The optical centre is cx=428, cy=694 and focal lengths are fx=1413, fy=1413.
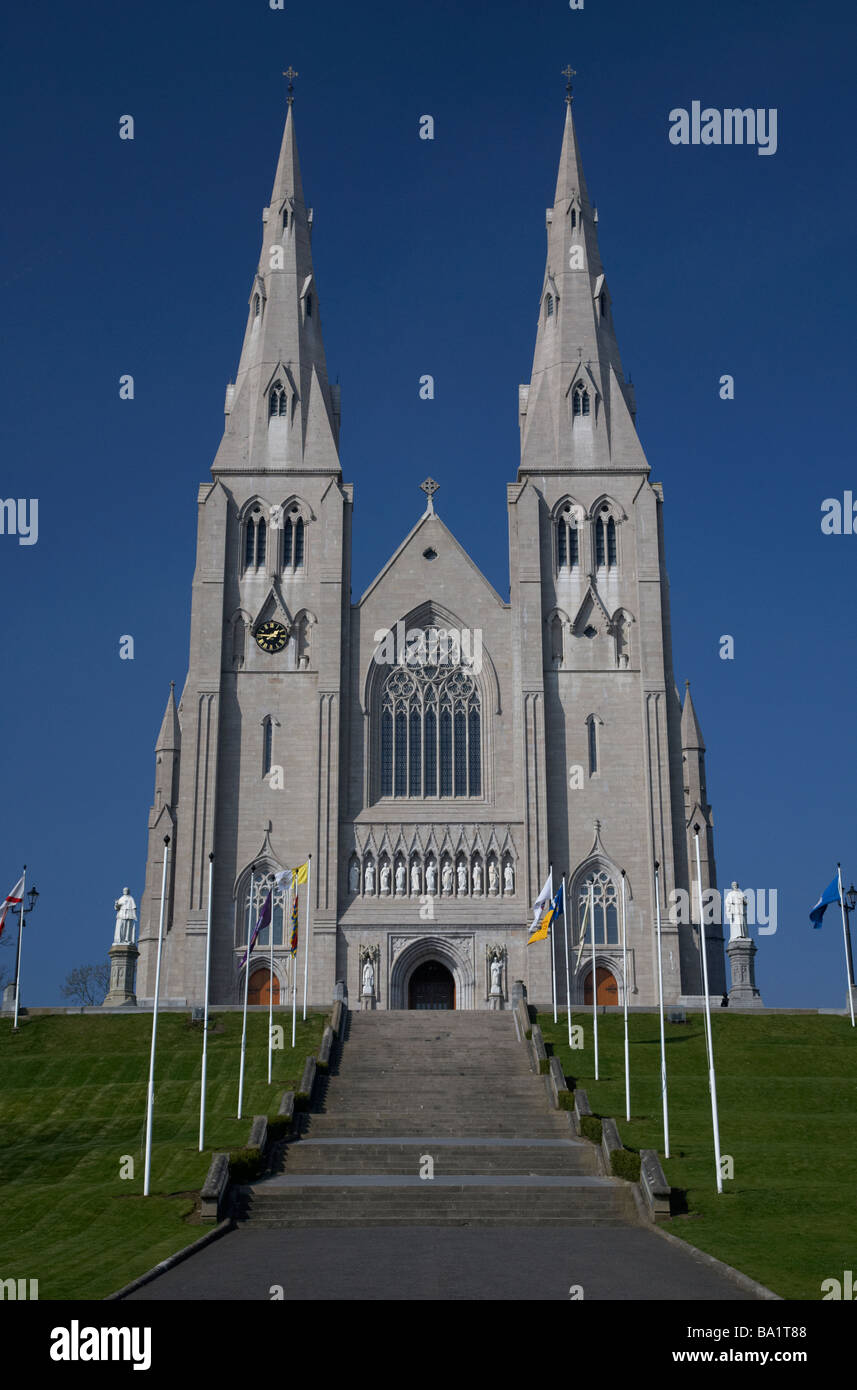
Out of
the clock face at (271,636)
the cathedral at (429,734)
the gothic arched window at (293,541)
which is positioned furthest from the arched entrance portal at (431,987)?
the gothic arched window at (293,541)

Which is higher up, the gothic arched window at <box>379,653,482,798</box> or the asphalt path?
the gothic arched window at <box>379,653,482,798</box>

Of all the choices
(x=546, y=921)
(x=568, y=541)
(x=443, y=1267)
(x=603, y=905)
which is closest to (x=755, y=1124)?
(x=546, y=921)

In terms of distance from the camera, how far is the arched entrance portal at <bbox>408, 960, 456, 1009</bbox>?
190ft

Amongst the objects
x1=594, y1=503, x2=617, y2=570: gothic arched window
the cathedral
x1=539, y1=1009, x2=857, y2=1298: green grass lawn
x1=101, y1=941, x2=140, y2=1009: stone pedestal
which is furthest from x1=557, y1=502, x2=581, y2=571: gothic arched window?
x1=101, y1=941, x2=140, y2=1009: stone pedestal

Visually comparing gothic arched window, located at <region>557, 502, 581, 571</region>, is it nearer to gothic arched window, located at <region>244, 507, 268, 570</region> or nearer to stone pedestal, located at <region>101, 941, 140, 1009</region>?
gothic arched window, located at <region>244, 507, 268, 570</region>

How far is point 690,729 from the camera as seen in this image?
60781 millimetres

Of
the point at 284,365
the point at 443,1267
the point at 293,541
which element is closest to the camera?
the point at 443,1267

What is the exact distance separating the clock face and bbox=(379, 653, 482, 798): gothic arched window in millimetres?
4805

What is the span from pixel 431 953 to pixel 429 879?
2.95 m

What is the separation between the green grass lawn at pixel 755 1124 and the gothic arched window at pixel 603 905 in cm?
757

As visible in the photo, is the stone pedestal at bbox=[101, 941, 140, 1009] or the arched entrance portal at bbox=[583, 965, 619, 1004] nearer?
the stone pedestal at bbox=[101, 941, 140, 1009]

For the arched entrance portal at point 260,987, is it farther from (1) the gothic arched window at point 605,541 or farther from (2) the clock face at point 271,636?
(1) the gothic arched window at point 605,541

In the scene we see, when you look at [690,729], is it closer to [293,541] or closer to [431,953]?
[431,953]
